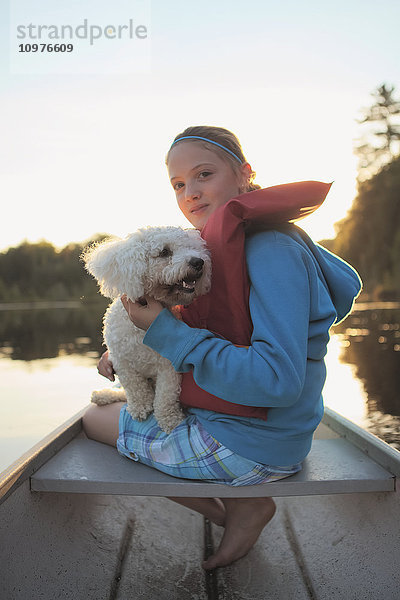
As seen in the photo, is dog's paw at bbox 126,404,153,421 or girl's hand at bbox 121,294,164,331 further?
dog's paw at bbox 126,404,153,421

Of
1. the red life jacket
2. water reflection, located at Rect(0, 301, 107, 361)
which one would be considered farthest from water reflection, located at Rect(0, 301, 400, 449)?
the red life jacket

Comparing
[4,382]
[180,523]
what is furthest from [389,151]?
[180,523]

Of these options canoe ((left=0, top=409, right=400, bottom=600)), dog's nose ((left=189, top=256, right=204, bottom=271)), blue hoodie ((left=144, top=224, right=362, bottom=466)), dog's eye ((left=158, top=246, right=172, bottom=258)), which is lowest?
canoe ((left=0, top=409, right=400, bottom=600))

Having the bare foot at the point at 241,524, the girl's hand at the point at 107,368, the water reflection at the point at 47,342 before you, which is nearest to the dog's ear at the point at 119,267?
the girl's hand at the point at 107,368

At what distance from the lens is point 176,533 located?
2.71 m

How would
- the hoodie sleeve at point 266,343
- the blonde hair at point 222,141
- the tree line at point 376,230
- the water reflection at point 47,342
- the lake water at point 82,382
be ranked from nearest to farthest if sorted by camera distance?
the hoodie sleeve at point 266,343, the blonde hair at point 222,141, the lake water at point 82,382, the water reflection at point 47,342, the tree line at point 376,230

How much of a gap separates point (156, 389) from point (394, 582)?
1.09m

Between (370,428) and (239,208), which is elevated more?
(239,208)

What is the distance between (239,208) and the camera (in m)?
1.63

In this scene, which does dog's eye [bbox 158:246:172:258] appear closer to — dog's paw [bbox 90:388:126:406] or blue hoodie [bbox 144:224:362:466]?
blue hoodie [bbox 144:224:362:466]

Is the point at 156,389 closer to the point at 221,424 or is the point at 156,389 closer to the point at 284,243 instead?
the point at 221,424

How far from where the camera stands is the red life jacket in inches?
63.8

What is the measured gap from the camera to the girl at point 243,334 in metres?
1.53

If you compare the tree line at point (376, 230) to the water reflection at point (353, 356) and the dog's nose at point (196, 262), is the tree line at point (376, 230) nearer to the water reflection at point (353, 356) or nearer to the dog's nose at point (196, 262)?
the water reflection at point (353, 356)
